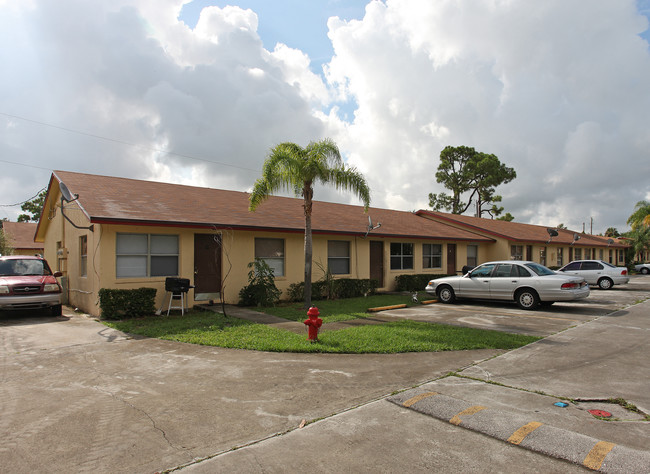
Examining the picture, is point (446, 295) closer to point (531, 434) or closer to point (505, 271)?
point (505, 271)

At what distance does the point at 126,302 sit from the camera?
1059 cm

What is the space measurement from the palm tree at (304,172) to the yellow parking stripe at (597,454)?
346 inches

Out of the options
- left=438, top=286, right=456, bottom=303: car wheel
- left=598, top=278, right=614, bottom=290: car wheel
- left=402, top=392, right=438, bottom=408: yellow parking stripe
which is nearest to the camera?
left=402, top=392, right=438, bottom=408: yellow parking stripe

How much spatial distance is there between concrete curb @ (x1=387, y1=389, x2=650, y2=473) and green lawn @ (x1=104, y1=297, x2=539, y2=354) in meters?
2.43

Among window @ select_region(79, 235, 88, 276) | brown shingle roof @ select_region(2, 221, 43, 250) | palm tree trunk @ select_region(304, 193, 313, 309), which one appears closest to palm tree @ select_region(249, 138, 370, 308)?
palm tree trunk @ select_region(304, 193, 313, 309)

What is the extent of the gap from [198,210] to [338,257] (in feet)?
19.5

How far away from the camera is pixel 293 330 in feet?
29.3

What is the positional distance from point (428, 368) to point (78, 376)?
199 inches

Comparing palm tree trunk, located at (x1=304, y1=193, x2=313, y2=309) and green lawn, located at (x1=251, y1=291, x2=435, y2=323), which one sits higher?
palm tree trunk, located at (x1=304, y1=193, x2=313, y2=309)

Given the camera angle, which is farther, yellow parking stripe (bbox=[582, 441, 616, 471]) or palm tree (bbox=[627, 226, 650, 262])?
palm tree (bbox=[627, 226, 650, 262])

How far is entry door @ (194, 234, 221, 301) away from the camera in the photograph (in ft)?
41.9

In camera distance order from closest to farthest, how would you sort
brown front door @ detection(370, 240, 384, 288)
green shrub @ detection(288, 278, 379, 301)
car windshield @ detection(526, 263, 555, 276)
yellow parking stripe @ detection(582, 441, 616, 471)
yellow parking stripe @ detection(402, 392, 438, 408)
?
1. yellow parking stripe @ detection(582, 441, 616, 471)
2. yellow parking stripe @ detection(402, 392, 438, 408)
3. car windshield @ detection(526, 263, 555, 276)
4. green shrub @ detection(288, 278, 379, 301)
5. brown front door @ detection(370, 240, 384, 288)

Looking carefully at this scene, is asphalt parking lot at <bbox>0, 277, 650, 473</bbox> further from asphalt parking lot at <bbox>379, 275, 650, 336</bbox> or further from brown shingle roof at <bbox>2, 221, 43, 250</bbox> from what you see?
brown shingle roof at <bbox>2, 221, 43, 250</bbox>

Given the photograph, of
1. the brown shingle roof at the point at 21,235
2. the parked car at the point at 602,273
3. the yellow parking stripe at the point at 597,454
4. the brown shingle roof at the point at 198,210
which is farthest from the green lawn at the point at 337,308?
the brown shingle roof at the point at 21,235
